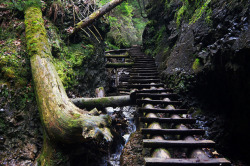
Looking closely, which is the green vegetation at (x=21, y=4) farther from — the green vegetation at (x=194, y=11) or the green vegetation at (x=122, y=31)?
the green vegetation at (x=122, y=31)

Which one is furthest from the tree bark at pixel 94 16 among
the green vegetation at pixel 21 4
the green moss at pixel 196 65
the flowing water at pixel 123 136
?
the green moss at pixel 196 65

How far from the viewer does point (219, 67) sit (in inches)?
127

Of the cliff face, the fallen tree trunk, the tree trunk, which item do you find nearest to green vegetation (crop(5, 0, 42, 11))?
the tree trunk

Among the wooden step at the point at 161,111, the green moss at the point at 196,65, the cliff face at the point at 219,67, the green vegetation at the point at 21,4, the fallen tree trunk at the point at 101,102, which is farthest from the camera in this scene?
the green vegetation at the point at 21,4

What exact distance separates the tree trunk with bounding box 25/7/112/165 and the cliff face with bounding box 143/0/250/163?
261cm

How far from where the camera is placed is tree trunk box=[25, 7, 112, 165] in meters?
2.51

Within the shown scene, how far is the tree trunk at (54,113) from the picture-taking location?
2.51 meters

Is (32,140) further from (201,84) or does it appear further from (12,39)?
(201,84)

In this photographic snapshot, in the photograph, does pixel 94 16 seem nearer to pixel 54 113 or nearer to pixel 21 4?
pixel 21 4

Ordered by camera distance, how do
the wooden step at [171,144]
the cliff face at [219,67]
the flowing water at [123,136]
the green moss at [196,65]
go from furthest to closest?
the flowing water at [123,136] → the green moss at [196,65] → the cliff face at [219,67] → the wooden step at [171,144]

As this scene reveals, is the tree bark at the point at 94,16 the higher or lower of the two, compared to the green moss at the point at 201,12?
higher

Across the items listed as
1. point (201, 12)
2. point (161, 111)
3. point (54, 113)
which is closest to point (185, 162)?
point (161, 111)

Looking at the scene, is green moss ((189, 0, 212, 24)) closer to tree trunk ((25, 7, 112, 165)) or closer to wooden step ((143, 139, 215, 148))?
wooden step ((143, 139, 215, 148))

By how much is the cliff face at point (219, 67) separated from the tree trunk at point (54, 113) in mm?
2610
